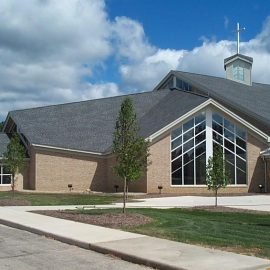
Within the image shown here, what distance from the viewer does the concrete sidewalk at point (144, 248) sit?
27.0 feet

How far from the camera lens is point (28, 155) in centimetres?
3484

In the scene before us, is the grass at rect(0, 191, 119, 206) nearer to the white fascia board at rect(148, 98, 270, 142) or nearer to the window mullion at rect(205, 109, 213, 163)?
the white fascia board at rect(148, 98, 270, 142)

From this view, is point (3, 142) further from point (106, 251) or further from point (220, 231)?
point (106, 251)

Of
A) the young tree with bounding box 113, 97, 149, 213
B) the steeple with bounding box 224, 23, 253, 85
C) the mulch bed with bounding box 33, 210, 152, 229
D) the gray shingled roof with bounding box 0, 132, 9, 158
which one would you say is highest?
the steeple with bounding box 224, 23, 253, 85

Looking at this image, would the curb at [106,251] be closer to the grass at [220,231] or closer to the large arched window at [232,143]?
the grass at [220,231]

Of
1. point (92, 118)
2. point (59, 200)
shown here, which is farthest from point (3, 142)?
point (59, 200)

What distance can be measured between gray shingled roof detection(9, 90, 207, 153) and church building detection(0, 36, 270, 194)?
7cm

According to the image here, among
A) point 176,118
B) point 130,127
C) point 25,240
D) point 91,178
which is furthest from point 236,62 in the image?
point 25,240

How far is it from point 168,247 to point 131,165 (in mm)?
6384

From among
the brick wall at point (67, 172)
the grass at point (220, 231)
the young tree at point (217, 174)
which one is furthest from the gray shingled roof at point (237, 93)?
the grass at point (220, 231)

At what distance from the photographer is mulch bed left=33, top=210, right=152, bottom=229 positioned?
44.7ft

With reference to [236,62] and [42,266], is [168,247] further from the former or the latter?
[236,62]

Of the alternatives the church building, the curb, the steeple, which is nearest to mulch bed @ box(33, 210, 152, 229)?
the curb

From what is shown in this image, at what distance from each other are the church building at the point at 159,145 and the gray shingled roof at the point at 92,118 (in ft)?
0.23
